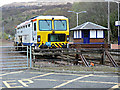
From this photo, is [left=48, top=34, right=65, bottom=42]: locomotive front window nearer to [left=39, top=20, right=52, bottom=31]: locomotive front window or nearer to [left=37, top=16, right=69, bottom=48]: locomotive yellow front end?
[left=37, top=16, right=69, bottom=48]: locomotive yellow front end

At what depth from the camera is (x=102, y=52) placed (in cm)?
1684

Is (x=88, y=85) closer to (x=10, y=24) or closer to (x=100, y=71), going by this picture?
(x=100, y=71)

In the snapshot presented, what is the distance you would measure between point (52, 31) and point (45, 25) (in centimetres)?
87

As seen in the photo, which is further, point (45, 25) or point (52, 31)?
point (52, 31)

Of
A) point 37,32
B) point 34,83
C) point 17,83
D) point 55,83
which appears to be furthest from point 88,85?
point 37,32

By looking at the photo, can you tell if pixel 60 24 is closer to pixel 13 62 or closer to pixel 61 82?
pixel 13 62

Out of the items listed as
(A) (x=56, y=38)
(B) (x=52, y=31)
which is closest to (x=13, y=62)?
(B) (x=52, y=31)

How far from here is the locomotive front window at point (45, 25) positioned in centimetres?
2287

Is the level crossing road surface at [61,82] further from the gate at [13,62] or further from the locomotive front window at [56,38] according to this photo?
the locomotive front window at [56,38]

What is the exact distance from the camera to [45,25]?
23094 mm

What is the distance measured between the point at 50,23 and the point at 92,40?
51.7 feet

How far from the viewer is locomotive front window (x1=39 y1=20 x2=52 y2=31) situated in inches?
900

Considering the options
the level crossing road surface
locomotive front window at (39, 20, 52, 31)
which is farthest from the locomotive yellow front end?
the level crossing road surface

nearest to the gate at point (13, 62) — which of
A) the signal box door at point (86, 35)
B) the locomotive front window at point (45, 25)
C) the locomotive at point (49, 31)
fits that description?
the locomotive at point (49, 31)
